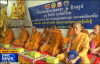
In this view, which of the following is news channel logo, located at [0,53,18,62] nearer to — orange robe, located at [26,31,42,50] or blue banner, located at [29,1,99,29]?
orange robe, located at [26,31,42,50]

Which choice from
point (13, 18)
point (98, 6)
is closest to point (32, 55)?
point (98, 6)

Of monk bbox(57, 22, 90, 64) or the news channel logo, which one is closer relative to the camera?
the news channel logo

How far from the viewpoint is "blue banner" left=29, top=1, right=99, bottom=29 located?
4.21 m

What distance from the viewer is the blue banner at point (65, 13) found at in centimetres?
421

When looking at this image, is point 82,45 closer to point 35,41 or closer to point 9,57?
point 9,57

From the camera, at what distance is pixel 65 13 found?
16.6 ft

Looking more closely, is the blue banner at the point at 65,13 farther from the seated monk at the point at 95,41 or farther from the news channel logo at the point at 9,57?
the news channel logo at the point at 9,57

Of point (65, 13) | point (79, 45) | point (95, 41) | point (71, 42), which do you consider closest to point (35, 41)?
point (71, 42)

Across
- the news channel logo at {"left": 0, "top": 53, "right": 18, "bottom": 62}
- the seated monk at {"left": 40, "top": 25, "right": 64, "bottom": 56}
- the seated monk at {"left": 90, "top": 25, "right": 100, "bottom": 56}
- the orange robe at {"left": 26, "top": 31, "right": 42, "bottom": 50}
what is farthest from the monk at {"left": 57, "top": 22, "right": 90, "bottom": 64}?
the orange robe at {"left": 26, "top": 31, "right": 42, "bottom": 50}

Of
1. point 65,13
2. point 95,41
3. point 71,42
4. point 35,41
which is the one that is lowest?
point 35,41

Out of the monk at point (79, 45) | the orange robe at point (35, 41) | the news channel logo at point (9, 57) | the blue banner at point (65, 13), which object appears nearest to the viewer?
the news channel logo at point (9, 57)

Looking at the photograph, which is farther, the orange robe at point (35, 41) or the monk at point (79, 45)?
the orange robe at point (35, 41)

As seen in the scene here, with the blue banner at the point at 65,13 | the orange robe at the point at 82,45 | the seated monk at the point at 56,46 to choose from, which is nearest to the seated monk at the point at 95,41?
the orange robe at the point at 82,45

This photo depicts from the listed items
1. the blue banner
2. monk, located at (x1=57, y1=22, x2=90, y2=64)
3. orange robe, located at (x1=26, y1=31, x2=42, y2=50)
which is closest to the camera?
monk, located at (x1=57, y1=22, x2=90, y2=64)
